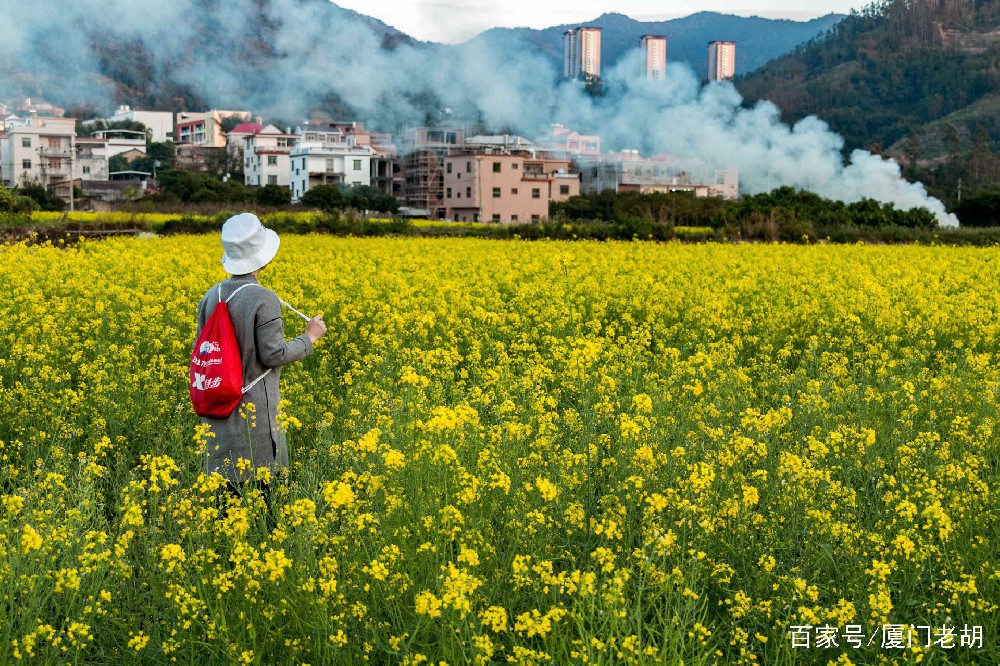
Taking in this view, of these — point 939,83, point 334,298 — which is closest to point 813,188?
point 939,83

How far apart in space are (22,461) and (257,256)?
2392 mm

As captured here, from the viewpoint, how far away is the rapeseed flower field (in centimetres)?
386

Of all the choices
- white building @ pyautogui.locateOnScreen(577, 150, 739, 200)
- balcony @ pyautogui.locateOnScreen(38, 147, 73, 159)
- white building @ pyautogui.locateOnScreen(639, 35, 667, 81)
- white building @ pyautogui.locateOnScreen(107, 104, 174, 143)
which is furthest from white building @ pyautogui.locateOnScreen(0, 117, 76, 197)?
white building @ pyautogui.locateOnScreen(639, 35, 667, 81)

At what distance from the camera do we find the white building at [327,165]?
91.4 meters

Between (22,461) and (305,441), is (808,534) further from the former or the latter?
(22,461)

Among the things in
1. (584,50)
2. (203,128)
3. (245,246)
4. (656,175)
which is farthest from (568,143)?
(245,246)

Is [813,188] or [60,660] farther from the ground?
[813,188]

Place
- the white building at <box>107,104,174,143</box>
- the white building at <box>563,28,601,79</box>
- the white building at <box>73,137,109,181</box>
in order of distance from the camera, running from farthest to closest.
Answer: the white building at <box>563,28,601,79</box>, the white building at <box>107,104,174,143</box>, the white building at <box>73,137,109,181</box>

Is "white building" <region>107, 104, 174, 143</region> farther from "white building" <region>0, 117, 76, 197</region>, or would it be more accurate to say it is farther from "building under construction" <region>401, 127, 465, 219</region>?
"building under construction" <region>401, 127, 465, 219</region>

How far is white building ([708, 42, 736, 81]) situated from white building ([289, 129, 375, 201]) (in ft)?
339

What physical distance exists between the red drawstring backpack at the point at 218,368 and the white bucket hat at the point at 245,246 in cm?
26

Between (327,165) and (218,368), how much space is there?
88995 mm

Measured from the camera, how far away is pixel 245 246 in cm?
531

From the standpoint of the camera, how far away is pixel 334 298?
10641 mm
